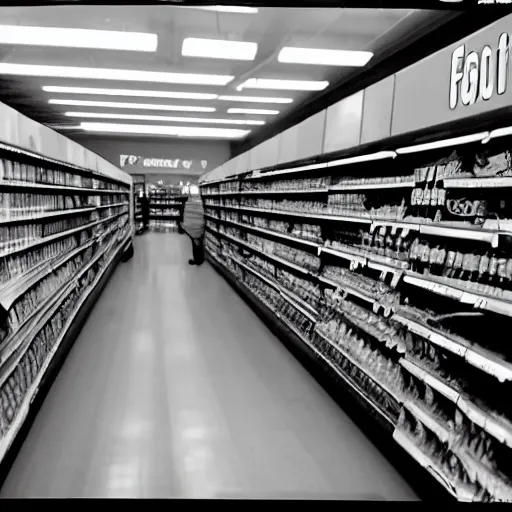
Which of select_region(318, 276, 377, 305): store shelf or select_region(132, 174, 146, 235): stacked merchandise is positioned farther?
select_region(132, 174, 146, 235): stacked merchandise

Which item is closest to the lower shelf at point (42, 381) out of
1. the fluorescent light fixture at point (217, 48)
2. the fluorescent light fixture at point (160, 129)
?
the fluorescent light fixture at point (217, 48)

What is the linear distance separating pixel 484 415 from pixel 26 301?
3190 mm

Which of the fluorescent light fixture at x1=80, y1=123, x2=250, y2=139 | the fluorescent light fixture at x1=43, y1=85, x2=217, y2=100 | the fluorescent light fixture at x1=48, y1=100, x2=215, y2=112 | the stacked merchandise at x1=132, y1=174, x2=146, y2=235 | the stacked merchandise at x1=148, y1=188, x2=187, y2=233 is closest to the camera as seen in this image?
the fluorescent light fixture at x1=43, y1=85, x2=217, y2=100

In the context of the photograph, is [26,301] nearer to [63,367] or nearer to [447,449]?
[63,367]

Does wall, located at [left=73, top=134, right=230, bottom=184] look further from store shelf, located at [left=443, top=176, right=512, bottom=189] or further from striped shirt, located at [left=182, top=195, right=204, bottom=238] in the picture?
store shelf, located at [left=443, top=176, right=512, bottom=189]

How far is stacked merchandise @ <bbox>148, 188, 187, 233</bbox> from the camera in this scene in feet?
69.3

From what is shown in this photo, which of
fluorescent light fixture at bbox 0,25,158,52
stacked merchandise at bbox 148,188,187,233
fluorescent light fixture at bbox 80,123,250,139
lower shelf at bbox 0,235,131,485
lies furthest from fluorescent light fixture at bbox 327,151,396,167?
stacked merchandise at bbox 148,188,187,233

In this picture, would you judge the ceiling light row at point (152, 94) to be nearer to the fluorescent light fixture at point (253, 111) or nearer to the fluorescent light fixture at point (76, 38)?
the fluorescent light fixture at point (253, 111)

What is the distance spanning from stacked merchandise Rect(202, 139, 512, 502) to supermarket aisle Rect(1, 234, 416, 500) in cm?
33

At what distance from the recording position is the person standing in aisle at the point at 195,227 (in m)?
11.6

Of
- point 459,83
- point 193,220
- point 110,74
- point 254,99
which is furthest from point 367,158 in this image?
point 193,220

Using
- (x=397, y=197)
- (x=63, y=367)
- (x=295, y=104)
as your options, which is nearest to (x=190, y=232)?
(x=295, y=104)

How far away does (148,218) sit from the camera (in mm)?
21062

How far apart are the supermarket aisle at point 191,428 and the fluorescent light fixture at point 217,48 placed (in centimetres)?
329
